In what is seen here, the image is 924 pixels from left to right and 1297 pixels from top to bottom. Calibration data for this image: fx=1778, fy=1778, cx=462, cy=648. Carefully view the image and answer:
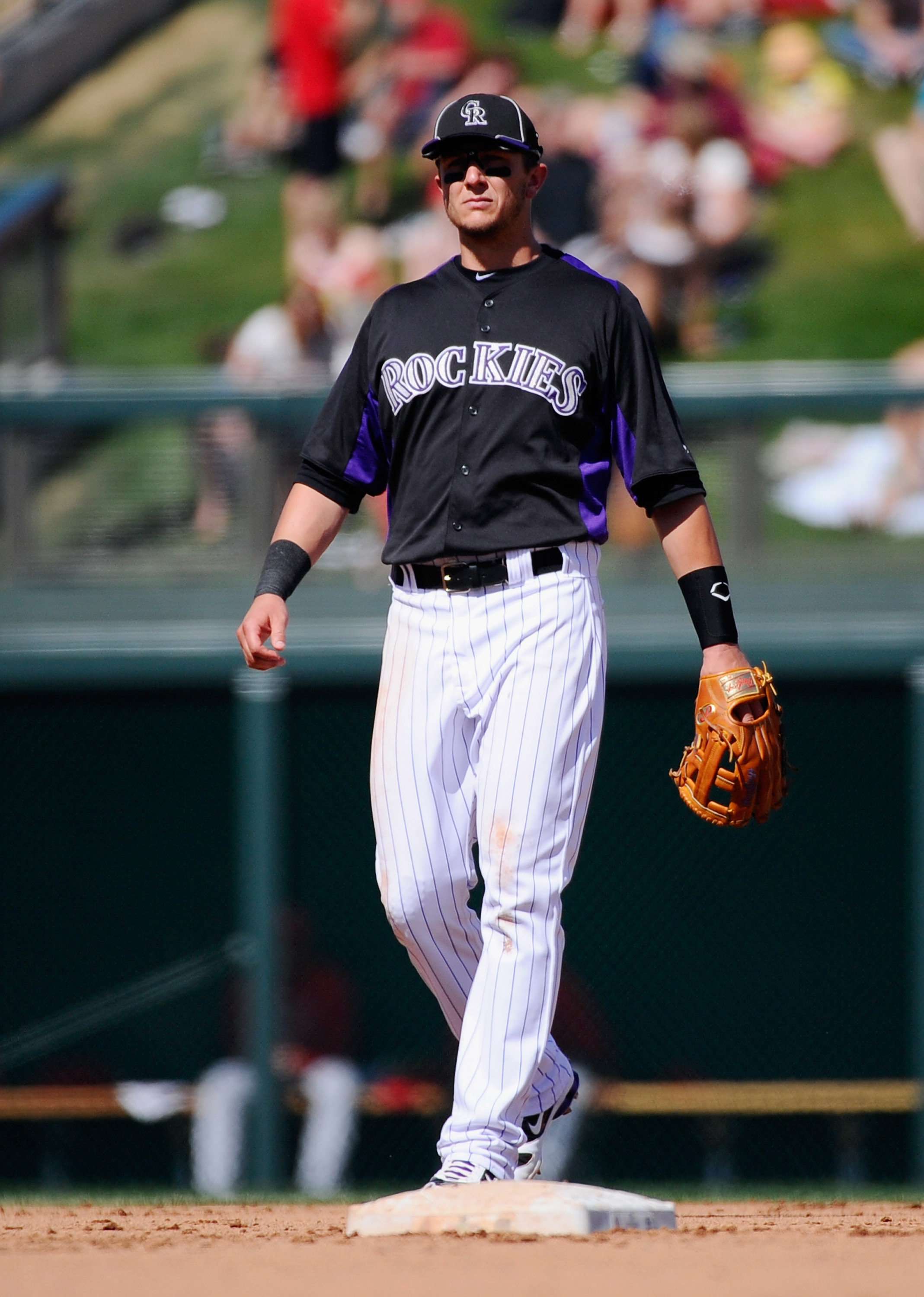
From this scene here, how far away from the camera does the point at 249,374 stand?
7.48 meters

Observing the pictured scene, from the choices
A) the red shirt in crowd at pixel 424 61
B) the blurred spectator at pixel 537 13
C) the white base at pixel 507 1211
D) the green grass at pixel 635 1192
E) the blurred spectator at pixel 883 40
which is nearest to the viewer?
the white base at pixel 507 1211

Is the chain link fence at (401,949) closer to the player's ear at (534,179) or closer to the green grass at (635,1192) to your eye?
the green grass at (635,1192)

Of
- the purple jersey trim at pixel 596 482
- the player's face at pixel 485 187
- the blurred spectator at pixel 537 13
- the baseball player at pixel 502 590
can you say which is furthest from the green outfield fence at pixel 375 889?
the blurred spectator at pixel 537 13

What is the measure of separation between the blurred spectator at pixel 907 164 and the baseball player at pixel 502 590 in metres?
6.74

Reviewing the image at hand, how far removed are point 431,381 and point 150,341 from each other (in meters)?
6.39

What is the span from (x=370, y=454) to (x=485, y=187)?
492mm

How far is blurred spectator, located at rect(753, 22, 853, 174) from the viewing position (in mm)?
9188

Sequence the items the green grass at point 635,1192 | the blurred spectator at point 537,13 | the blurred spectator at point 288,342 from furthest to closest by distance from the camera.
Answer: the blurred spectator at point 537,13 < the blurred spectator at point 288,342 < the green grass at point 635,1192

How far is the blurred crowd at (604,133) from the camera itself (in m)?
7.94

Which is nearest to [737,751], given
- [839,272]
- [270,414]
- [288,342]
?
[270,414]

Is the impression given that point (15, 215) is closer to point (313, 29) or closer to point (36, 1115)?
point (313, 29)

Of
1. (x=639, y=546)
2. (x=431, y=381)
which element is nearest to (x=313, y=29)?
(x=639, y=546)

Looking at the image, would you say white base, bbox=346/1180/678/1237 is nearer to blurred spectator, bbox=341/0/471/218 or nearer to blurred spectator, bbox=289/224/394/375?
blurred spectator, bbox=289/224/394/375

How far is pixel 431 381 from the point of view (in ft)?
9.28
